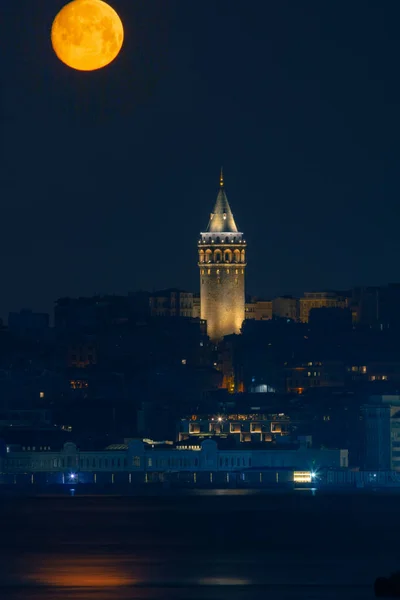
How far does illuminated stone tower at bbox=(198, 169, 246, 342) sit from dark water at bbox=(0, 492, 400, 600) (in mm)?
53129

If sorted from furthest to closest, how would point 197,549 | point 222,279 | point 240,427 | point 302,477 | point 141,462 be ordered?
point 222,279
point 240,427
point 302,477
point 141,462
point 197,549

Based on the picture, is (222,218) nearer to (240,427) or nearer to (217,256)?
(217,256)

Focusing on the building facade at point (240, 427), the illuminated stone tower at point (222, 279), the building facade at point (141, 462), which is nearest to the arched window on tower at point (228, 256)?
the illuminated stone tower at point (222, 279)

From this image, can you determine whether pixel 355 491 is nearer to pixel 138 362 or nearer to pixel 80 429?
pixel 80 429

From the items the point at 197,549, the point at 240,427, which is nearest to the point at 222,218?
the point at 240,427

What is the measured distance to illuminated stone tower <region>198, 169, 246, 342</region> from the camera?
190 meters

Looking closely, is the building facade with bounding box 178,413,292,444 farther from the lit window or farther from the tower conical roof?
the tower conical roof

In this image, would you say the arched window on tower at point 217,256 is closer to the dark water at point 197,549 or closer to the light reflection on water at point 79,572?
the dark water at point 197,549

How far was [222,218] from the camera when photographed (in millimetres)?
195000

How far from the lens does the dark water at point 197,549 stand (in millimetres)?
82600

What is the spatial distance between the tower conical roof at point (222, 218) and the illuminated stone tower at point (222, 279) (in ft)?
0.26

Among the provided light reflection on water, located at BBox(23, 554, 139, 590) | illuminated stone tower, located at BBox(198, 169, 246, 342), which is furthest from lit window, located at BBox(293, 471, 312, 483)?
light reflection on water, located at BBox(23, 554, 139, 590)

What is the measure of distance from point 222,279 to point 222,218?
6739 millimetres

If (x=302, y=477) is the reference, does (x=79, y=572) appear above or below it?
below
